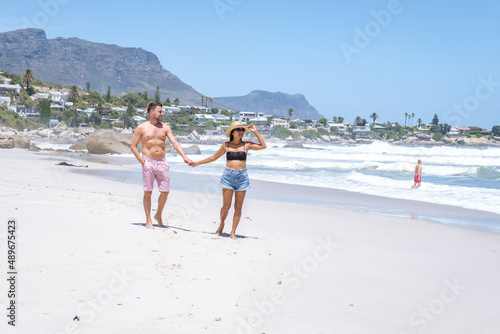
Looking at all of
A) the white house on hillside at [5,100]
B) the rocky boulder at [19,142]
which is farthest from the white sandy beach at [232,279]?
the white house on hillside at [5,100]

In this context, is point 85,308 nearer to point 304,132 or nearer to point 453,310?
point 453,310

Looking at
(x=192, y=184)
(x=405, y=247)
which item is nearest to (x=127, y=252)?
(x=405, y=247)

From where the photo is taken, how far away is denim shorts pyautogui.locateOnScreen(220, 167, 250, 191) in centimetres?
716

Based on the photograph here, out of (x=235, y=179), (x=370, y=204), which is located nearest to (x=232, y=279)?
(x=235, y=179)

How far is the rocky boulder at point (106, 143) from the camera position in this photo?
119 ft

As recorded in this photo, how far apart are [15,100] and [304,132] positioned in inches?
3593

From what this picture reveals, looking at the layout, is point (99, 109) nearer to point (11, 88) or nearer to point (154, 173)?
Result: point (11, 88)

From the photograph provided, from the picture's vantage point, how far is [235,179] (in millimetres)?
7184

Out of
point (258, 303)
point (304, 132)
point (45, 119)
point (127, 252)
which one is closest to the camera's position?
point (258, 303)

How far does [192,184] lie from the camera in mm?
16656

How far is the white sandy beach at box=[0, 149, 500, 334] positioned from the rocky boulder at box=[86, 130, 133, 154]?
28.9m

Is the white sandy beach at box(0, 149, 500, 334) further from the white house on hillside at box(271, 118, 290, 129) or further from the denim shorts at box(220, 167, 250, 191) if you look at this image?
the white house on hillside at box(271, 118, 290, 129)

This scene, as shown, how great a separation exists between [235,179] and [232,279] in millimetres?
2555

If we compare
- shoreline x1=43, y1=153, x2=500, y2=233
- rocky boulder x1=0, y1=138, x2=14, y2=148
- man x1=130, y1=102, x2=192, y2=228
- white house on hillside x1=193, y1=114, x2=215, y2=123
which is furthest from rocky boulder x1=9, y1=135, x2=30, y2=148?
white house on hillside x1=193, y1=114, x2=215, y2=123
